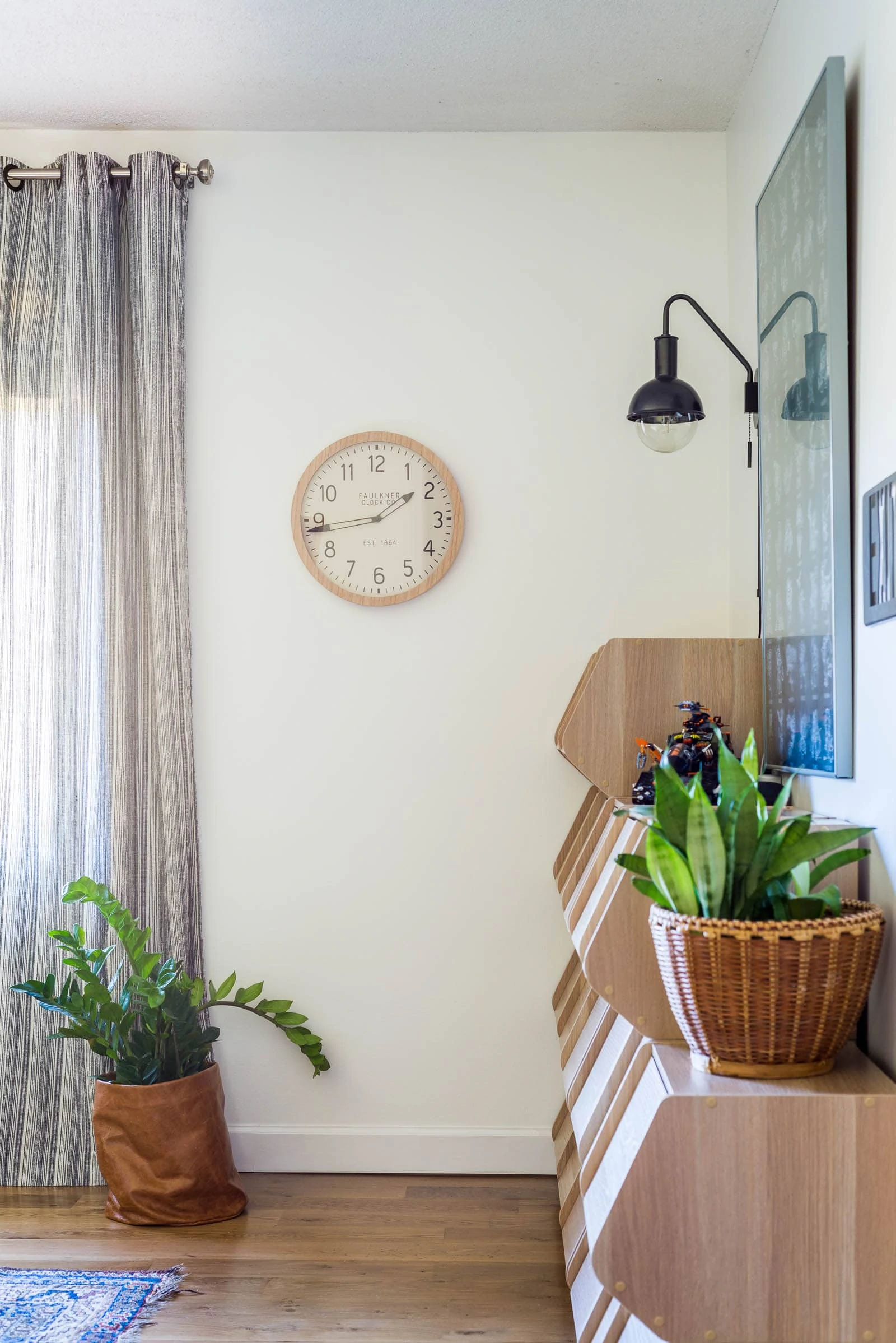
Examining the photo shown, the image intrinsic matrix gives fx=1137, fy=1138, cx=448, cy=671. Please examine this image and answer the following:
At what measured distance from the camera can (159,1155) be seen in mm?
2484

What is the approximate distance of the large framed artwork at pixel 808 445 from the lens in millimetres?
1677

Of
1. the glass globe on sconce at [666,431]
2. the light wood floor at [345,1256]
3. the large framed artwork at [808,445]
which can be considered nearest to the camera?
the large framed artwork at [808,445]

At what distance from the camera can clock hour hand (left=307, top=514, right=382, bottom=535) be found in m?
2.81

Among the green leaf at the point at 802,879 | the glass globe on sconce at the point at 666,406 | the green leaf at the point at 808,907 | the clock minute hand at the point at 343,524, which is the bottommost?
the green leaf at the point at 808,907

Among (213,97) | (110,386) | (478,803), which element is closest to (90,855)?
(478,803)

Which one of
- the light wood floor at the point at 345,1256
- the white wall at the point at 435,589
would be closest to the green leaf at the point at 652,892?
the light wood floor at the point at 345,1256

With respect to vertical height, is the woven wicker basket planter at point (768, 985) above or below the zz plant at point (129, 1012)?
above

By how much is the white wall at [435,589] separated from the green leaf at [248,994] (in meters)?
0.12

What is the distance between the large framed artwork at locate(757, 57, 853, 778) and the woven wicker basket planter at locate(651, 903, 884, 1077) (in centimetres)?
44

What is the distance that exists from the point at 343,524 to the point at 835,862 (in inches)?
68.0

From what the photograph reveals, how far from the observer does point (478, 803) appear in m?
2.80

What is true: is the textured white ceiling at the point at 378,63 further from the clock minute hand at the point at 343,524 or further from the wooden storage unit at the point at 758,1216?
the wooden storage unit at the point at 758,1216

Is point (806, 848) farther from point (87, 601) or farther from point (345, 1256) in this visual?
point (87, 601)

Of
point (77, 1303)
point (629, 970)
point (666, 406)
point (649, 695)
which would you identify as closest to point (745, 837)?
point (629, 970)
